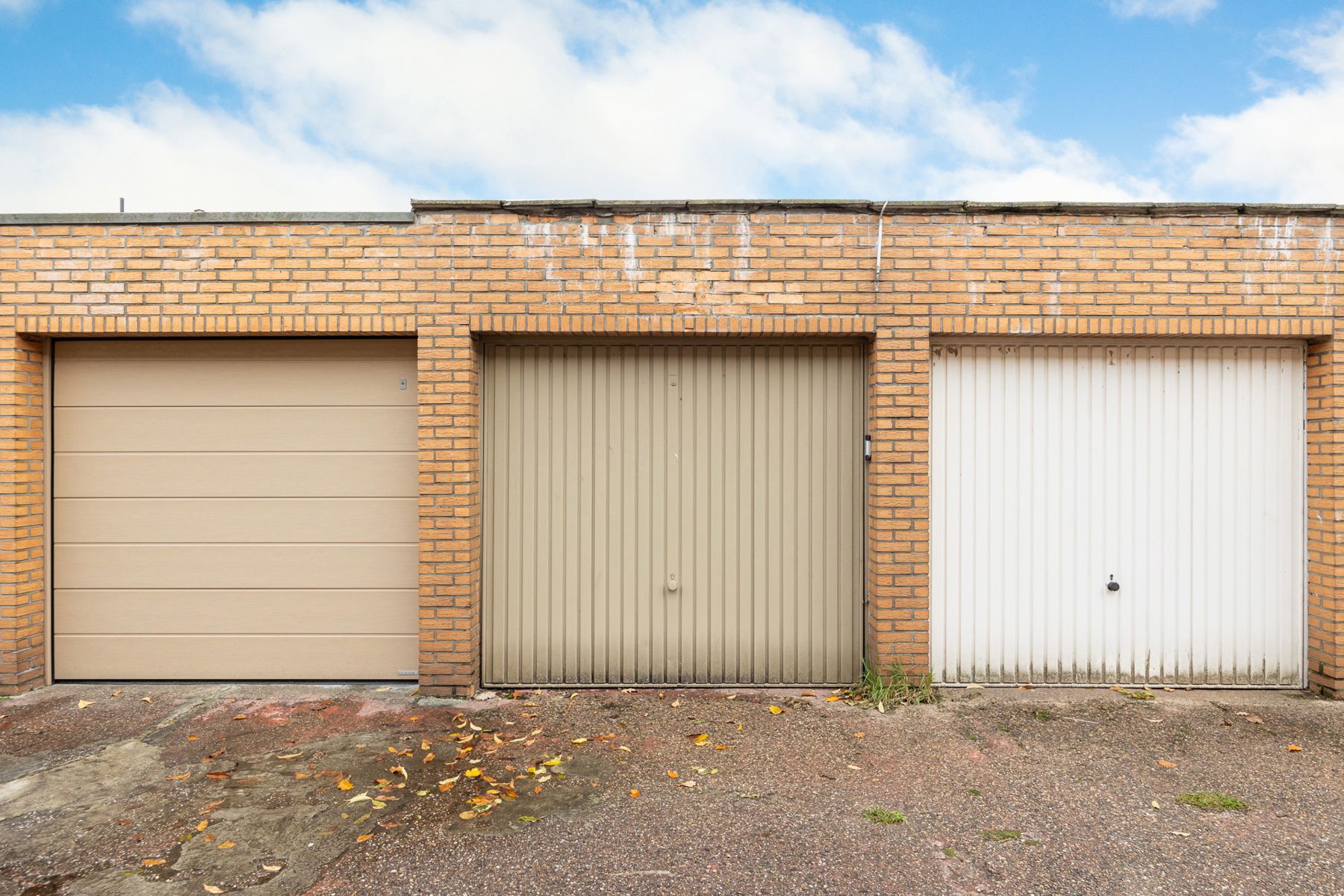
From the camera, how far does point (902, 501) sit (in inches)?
191

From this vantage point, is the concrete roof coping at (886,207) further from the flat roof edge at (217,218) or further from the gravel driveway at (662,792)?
the gravel driveway at (662,792)

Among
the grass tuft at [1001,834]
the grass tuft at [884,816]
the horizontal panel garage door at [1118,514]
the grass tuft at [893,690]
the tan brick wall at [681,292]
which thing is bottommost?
the grass tuft at [1001,834]

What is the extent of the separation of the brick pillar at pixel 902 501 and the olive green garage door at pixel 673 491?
0.25 metres

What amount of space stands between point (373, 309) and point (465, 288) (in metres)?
0.65

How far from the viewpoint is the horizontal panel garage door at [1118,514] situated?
5.00m

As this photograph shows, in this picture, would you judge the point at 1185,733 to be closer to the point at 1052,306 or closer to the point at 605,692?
the point at 1052,306

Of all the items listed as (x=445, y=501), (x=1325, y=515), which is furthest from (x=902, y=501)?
(x=445, y=501)

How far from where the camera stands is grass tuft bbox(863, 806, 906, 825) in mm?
3242

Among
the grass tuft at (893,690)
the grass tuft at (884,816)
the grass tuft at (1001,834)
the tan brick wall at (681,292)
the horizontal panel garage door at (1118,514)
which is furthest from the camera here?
the horizontal panel garage door at (1118,514)

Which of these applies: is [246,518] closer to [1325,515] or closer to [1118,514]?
[1118,514]

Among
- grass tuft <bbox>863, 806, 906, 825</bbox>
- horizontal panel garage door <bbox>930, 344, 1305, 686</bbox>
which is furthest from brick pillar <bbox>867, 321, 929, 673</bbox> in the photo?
grass tuft <bbox>863, 806, 906, 825</bbox>

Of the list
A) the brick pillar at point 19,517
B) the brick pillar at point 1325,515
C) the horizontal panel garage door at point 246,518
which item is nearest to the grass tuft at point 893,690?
the brick pillar at point 1325,515

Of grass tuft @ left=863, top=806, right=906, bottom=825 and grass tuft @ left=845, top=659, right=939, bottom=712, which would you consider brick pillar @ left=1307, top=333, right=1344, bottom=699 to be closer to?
grass tuft @ left=845, top=659, right=939, bottom=712

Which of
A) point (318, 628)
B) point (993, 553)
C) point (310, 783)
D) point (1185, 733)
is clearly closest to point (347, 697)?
point (318, 628)
